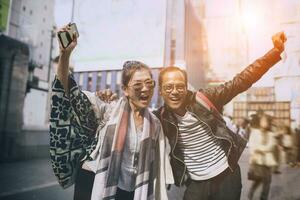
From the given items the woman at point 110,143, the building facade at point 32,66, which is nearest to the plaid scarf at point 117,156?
the woman at point 110,143

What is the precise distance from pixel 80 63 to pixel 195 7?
82 centimetres

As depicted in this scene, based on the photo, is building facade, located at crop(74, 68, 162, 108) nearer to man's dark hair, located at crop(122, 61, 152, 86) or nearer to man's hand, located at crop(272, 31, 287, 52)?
man's dark hair, located at crop(122, 61, 152, 86)

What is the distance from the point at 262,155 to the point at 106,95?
0.90m

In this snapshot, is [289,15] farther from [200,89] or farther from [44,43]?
[44,43]

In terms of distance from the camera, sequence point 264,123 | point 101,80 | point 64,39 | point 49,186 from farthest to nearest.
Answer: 1. point 49,186
2. point 101,80
3. point 264,123
4. point 64,39

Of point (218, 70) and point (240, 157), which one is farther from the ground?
point (218, 70)

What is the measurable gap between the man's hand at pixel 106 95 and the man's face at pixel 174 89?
0.27 m

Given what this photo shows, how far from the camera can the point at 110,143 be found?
5.41 feet

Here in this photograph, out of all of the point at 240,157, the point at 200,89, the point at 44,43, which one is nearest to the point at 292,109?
the point at 240,157

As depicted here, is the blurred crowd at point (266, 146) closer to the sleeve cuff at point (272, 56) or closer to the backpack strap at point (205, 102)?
the backpack strap at point (205, 102)

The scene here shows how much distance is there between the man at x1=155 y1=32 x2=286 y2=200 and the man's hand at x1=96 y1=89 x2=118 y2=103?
27 centimetres

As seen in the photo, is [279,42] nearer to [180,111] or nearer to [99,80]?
[180,111]

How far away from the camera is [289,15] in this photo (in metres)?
1.88

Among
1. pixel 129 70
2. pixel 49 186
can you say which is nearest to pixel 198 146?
pixel 129 70
